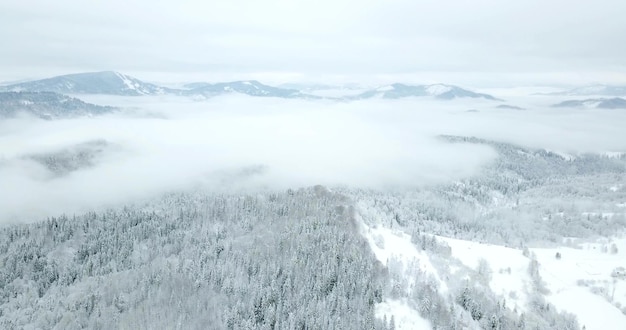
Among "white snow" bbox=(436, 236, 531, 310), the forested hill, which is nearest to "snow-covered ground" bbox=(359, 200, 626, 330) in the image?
"white snow" bbox=(436, 236, 531, 310)

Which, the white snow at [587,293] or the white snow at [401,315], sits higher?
the white snow at [401,315]

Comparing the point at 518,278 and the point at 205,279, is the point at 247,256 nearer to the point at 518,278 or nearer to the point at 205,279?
the point at 205,279

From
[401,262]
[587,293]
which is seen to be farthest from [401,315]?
[587,293]

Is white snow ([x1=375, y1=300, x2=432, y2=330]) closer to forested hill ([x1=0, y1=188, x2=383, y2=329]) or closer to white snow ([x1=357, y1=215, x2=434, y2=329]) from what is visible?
white snow ([x1=357, y1=215, x2=434, y2=329])

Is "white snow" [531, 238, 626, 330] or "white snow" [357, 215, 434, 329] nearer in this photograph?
"white snow" [357, 215, 434, 329]

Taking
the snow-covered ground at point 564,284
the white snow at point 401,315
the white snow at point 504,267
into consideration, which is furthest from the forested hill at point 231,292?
the snow-covered ground at point 564,284

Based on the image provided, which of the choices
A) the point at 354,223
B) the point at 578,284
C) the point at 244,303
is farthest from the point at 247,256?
the point at 578,284

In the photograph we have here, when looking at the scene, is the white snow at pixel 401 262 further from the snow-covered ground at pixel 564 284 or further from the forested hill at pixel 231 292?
the snow-covered ground at pixel 564 284

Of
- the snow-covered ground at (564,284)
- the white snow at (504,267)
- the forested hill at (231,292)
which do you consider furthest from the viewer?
the white snow at (504,267)

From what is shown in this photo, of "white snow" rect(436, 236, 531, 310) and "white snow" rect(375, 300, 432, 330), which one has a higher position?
"white snow" rect(436, 236, 531, 310)

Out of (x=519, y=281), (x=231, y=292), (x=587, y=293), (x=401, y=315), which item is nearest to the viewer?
(x=401, y=315)

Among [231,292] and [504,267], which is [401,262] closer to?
[504,267]
